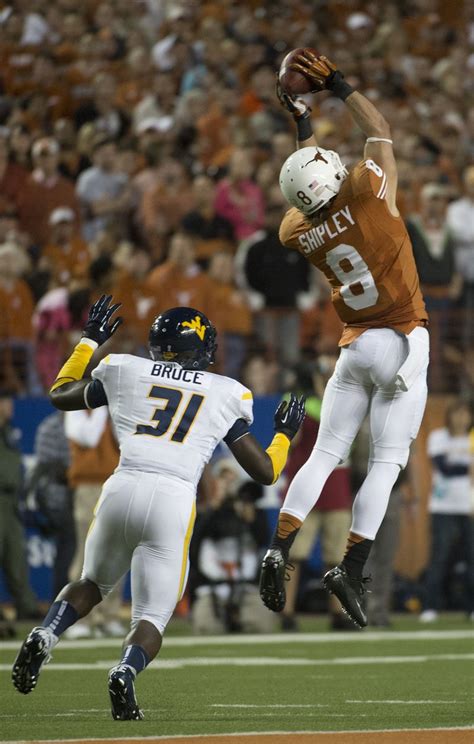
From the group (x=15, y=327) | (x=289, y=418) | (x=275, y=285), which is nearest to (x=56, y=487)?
(x=15, y=327)

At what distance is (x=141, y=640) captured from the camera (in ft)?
24.4

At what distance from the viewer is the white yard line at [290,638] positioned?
12.5m

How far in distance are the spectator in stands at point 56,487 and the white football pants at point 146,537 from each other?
Answer: 20.9ft

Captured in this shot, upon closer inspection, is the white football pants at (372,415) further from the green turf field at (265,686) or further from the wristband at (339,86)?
the wristband at (339,86)

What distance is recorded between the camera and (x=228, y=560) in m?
13.6

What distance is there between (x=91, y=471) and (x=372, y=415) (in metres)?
5.15

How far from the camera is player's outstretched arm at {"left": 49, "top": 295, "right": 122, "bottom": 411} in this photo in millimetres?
7715

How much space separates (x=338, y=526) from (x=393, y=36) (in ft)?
30.8

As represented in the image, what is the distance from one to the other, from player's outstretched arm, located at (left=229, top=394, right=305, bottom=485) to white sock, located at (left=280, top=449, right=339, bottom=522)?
35cm

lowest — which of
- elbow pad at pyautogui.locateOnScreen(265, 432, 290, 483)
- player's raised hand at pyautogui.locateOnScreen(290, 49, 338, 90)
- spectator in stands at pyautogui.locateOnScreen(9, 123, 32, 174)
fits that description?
elbow pad at pyautogui.locateOnScreen(265, 432, 290, 483)

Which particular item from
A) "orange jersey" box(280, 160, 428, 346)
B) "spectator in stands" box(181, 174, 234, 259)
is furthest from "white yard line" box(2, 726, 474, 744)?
"spectator in stands" box(181, 174, 234, 259)

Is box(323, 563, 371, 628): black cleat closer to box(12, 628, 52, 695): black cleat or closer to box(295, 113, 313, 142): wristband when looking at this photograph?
box(12, 628, 52, 695): black cleat

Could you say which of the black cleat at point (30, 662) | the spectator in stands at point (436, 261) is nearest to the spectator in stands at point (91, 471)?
the spectator in stands at point (436, 261)

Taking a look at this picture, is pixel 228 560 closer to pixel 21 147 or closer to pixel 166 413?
pixel 21 147
